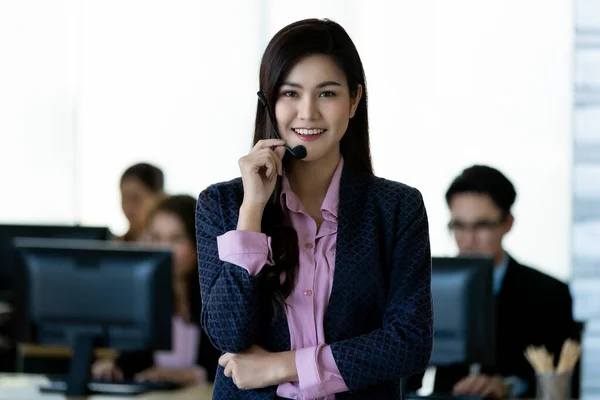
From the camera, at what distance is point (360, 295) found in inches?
66.2

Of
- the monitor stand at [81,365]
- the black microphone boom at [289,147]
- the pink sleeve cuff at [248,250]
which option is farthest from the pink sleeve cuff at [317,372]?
the monitor stand at [81,365]

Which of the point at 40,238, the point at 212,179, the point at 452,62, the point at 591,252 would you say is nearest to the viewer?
the point at 40,238

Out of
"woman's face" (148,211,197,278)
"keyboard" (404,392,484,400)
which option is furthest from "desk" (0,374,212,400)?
"keyboard" (404,392,484,400)

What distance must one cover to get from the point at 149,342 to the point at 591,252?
2913 millimetres

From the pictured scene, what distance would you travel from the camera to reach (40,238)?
4.71 meters

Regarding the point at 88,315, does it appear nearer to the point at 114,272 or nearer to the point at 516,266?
the point at 114,272

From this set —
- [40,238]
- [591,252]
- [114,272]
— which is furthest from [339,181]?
[591,252]

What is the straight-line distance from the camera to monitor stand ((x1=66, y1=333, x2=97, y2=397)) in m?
3.31

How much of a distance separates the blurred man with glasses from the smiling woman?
71.2 inches

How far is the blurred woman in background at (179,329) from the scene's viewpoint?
12.1 feet

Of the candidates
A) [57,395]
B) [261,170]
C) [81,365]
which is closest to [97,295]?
[81,365]

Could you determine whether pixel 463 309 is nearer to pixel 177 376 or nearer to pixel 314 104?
pixel 177 376

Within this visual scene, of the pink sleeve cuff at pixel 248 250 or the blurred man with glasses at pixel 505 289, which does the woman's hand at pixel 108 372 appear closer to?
the blurred man with glasses at pixel 505 289

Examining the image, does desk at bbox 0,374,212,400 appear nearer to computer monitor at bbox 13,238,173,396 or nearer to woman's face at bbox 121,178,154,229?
computer monitor at bbox 13,238,173,396
